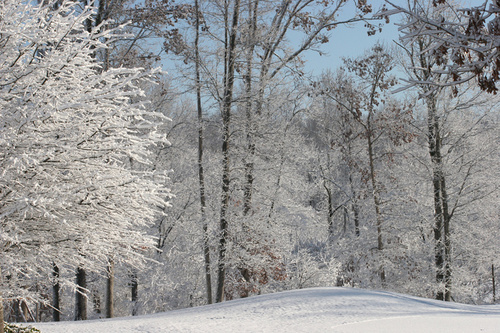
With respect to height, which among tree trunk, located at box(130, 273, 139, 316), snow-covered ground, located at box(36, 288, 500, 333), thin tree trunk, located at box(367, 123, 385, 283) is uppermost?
thin tree trunk, located at box(367, 123, 385, 283)

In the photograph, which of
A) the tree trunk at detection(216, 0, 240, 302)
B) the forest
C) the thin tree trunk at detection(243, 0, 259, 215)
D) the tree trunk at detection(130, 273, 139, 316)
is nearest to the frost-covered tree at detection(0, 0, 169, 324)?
the forest

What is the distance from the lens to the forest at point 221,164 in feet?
15.6

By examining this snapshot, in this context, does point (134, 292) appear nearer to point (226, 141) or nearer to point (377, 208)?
point (226, 141)

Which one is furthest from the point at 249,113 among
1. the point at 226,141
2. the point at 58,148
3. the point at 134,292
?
the point at 134,292

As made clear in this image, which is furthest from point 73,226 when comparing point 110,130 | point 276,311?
point 276,311

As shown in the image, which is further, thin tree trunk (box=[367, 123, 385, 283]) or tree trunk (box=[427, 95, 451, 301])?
thin tree trunk (box=[367, 123, 385, 283])

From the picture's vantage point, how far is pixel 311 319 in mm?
6219

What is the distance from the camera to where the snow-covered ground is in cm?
583

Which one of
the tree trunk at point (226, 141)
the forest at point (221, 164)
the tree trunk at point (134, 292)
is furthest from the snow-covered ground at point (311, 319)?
the tree trunk at point (134, 292)

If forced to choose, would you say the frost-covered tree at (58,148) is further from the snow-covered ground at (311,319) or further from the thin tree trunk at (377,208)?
the thin tree trunk at (377,208)

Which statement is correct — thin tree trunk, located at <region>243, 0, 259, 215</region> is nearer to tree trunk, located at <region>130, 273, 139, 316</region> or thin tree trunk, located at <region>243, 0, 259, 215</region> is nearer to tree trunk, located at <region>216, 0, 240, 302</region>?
tree trunk, located at <region>216, 0, 240, 302</region>

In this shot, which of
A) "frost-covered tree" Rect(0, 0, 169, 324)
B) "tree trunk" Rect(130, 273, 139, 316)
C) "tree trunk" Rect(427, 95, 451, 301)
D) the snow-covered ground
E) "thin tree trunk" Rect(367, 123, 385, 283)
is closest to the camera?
"frost-covered tree" Rect(0, 0, 169, 324)

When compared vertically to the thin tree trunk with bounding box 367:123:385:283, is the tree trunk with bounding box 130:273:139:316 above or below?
below

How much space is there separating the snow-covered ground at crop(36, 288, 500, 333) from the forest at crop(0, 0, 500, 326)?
0.94 metres
